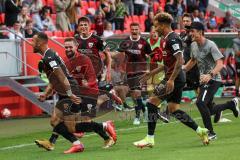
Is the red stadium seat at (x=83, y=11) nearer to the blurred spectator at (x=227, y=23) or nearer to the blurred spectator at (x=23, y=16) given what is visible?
the blurred spectator at (x=23, y=16)

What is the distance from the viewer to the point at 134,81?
59.5 ft

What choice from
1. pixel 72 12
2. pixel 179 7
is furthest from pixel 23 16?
pixel 179 7

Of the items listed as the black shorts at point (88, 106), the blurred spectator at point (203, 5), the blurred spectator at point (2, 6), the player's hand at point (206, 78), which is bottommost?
the black shorts at point (88, 106)

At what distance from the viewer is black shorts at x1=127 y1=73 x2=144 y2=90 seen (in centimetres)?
1762

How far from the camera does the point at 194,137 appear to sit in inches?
541

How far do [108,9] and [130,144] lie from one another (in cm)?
1404

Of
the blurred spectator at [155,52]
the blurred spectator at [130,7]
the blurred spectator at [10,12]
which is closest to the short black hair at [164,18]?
the blurred spectator at [155,52]

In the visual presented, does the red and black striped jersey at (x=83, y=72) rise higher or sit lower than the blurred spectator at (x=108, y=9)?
lower

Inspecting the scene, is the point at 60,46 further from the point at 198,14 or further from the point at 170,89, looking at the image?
the point at 198,14

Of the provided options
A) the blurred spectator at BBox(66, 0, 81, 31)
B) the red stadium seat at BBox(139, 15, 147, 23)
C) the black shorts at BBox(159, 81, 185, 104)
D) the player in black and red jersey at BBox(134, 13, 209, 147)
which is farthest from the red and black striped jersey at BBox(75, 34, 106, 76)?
the red stadium seat at BBox(139, 15, 147, 23)

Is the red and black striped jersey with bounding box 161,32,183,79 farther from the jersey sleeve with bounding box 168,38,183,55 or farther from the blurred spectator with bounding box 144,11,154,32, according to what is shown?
the blurred spectator with bounding box 144,11,154,32

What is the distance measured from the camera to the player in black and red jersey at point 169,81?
38.6ft

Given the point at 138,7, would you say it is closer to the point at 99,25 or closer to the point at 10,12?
the point at 99,25

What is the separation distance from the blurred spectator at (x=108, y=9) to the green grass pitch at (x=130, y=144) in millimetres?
8602
